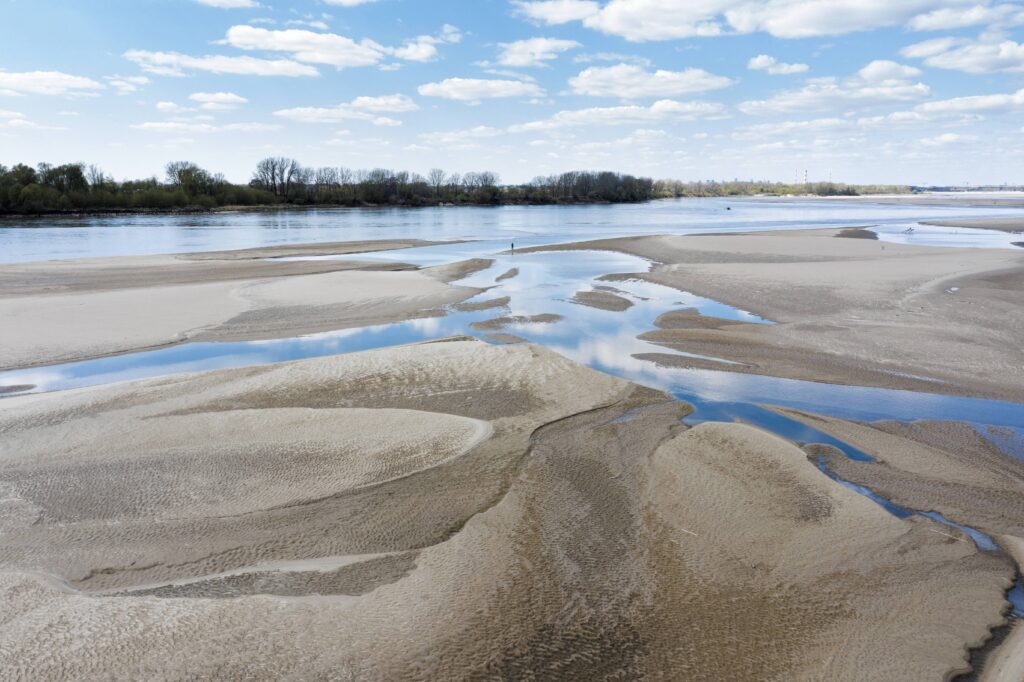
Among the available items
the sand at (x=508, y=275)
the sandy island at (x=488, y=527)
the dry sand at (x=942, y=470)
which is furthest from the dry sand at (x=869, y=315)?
the sand at (x=508, y=275)

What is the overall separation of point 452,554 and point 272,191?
119m

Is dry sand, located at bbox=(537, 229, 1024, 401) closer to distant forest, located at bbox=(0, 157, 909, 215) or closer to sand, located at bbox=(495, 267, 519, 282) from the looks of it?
sand, located at bbox=(495, 267, 519, 282)

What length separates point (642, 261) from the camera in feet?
94.4

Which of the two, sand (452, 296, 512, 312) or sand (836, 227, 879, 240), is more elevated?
sand (836, 227, 879, 240)

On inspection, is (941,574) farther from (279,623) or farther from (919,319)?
(919,319)

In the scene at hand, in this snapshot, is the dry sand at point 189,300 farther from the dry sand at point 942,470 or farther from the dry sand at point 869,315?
the dry sand at point 942,470

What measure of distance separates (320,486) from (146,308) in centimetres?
1336

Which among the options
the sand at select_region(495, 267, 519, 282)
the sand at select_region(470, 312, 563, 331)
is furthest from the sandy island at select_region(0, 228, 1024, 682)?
the sand at select_region(495, 267, 519, 282)

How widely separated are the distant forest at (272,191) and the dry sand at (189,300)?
220ft

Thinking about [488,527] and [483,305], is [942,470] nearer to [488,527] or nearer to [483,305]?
[488,527]

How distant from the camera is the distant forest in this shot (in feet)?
265

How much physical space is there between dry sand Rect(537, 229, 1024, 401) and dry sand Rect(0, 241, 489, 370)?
771 cm

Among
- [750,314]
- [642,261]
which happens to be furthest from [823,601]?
[642,261]

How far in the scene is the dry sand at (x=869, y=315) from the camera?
11.3 meters
